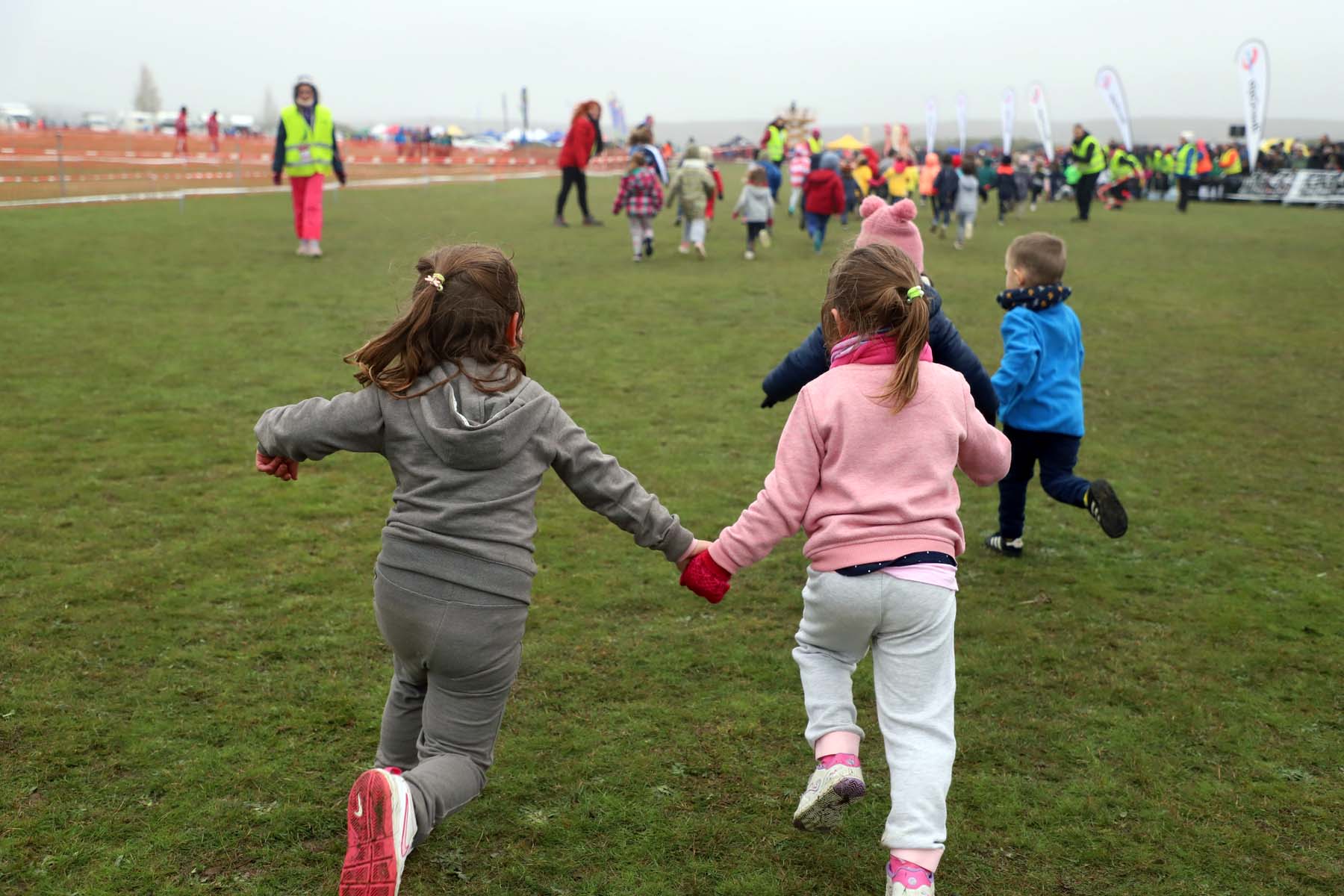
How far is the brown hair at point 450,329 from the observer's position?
9.27 feet

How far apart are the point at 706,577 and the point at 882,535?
0.52 metres

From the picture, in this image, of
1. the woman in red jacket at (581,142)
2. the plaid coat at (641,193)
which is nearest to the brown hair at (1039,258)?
the plaid coat at (641,193)

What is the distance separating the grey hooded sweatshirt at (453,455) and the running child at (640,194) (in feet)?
41.9

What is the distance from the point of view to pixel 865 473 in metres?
2.89

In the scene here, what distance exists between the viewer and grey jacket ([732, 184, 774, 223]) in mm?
16312

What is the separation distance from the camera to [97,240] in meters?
15.8

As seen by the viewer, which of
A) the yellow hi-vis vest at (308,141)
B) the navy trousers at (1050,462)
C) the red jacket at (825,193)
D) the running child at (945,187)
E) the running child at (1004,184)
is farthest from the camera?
Result: the running child at (1004,184)

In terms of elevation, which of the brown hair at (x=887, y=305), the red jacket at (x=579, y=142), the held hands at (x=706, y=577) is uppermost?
the red jacket at (x=579, y=142)

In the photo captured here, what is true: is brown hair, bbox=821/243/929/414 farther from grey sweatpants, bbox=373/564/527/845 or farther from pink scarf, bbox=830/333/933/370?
grey sweatpants, bbox=373/564/527/845

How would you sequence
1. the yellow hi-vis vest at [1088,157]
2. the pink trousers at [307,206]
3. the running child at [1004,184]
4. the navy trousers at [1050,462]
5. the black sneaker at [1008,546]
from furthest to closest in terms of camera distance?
the running child at [1004,184], the yellow hi-vis vest at [1088,157], the pink trousers at [307,206], the black sneaker at [1008,546], the navy trousers at [1050,462]

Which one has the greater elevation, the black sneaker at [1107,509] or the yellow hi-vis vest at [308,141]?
the yellow hi-vis vest at [308,141]

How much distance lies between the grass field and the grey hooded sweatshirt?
2.84ft

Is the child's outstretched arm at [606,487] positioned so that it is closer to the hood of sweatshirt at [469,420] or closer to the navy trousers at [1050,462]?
the hood of sweatshirt at [469,420]

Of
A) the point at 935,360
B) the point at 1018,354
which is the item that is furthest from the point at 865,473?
the point at 1018,354
